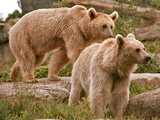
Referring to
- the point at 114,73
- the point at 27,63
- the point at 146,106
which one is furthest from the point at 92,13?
the point at 114,73

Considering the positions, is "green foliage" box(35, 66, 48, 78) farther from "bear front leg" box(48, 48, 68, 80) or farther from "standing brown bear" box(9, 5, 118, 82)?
"bear front leg" box(48, 48, 68, 80)

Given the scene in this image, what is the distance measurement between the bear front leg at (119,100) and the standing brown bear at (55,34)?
3.29 metres

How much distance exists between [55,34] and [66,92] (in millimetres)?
1853

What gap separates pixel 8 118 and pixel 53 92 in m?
2.89

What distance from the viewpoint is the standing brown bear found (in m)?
13.2

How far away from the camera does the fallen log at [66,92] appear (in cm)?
1013

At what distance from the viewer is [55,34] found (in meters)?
13.4

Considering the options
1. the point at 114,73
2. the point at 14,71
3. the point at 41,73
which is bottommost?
the point at 41,73

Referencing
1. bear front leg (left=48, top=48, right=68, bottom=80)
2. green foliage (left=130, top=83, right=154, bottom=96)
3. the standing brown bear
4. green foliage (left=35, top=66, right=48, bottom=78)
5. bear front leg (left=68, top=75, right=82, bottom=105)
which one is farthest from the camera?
green foliage (left=35, top=66, right=48, bottom=78)

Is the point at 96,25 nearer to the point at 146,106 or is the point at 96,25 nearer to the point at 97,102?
the point at 146,106

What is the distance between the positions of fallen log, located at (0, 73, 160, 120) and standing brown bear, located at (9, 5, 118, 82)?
0.59m

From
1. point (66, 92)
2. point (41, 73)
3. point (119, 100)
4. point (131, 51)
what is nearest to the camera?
point (131, 51)

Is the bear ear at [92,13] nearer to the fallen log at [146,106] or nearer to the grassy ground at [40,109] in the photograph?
the grassy ground at [40,109]

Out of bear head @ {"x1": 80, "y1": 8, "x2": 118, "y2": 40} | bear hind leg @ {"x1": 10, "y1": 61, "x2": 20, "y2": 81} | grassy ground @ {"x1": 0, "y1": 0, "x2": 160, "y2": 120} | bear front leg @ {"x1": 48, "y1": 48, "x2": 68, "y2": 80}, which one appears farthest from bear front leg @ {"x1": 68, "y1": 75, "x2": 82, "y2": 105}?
bear hind leg @ {"x1": 10, "y1": 61, "x2": 20, "y2": 81}
